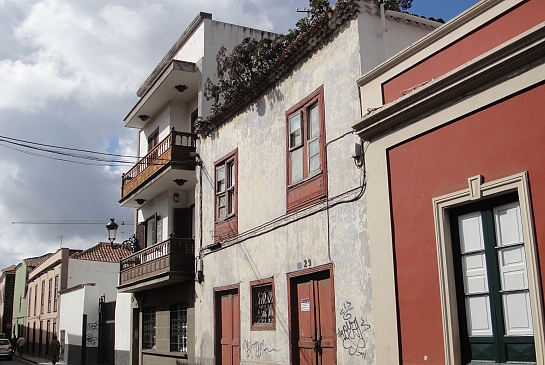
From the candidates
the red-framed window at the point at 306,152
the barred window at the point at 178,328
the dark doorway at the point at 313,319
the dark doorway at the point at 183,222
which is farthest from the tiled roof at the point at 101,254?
the dark doorway at the point at 313,319

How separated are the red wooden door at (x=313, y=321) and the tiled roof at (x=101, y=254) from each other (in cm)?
2595

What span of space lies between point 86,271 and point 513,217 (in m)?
32.4

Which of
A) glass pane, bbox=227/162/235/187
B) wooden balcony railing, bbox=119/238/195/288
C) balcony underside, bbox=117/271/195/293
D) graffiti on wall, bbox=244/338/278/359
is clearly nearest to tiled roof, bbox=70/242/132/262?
balcony underside, bbox=117/271/195/293

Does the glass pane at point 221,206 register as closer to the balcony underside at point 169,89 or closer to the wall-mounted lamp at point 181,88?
the balcony underside at point 169,89

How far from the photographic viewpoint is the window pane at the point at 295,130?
12000 mm

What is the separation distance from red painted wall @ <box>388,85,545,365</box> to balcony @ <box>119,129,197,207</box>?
9.22 metres

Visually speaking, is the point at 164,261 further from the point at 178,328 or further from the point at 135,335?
the point at 135,335

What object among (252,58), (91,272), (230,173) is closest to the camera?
(252,58)

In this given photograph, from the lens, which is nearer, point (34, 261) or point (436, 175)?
point (436, 175)

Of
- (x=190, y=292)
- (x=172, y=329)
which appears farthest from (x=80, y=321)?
(x=190, y=292)

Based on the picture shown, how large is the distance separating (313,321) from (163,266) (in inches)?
280

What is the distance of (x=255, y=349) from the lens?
12766 mm

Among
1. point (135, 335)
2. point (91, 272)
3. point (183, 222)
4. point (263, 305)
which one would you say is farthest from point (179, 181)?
point (91, 272)

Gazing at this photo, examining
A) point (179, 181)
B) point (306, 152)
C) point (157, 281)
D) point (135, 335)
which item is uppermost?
point (179, 181)
